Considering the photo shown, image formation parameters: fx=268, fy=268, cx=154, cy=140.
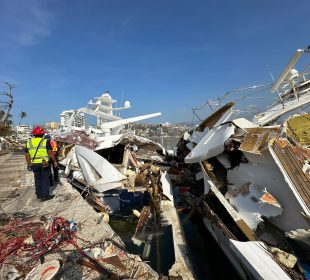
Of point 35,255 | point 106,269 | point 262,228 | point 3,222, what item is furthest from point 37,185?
point 262,228

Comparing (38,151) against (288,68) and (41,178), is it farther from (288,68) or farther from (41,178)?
(288,68)

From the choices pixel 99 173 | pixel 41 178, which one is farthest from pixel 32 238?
pixel 99 173

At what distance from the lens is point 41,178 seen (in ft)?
22.0

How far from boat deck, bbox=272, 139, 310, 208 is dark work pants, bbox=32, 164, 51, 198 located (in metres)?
5.22

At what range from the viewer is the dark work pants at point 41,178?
6500mm

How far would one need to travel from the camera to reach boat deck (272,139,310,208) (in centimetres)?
434

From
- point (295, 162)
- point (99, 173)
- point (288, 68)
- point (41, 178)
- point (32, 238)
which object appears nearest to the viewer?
point (295, 162)

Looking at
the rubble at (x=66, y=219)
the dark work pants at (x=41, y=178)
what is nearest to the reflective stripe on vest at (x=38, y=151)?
the dark work pants at (x=41, y=178)

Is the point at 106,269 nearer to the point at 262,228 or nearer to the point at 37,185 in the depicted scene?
the point at 262,228

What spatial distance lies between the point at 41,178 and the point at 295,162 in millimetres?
5703

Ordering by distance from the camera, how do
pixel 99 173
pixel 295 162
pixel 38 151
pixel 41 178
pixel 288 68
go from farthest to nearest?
pixel 288 68
pixel 99 173
pixel 41 178
pixel 38 151
pixel 295 162

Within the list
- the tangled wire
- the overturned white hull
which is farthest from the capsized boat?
the tangled wire

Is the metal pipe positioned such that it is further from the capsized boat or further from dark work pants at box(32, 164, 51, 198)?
dark work pants at box(32, 164, 51, 198)

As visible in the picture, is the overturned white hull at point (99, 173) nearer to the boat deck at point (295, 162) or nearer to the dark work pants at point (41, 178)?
the dark work pants at point (41, 178)
